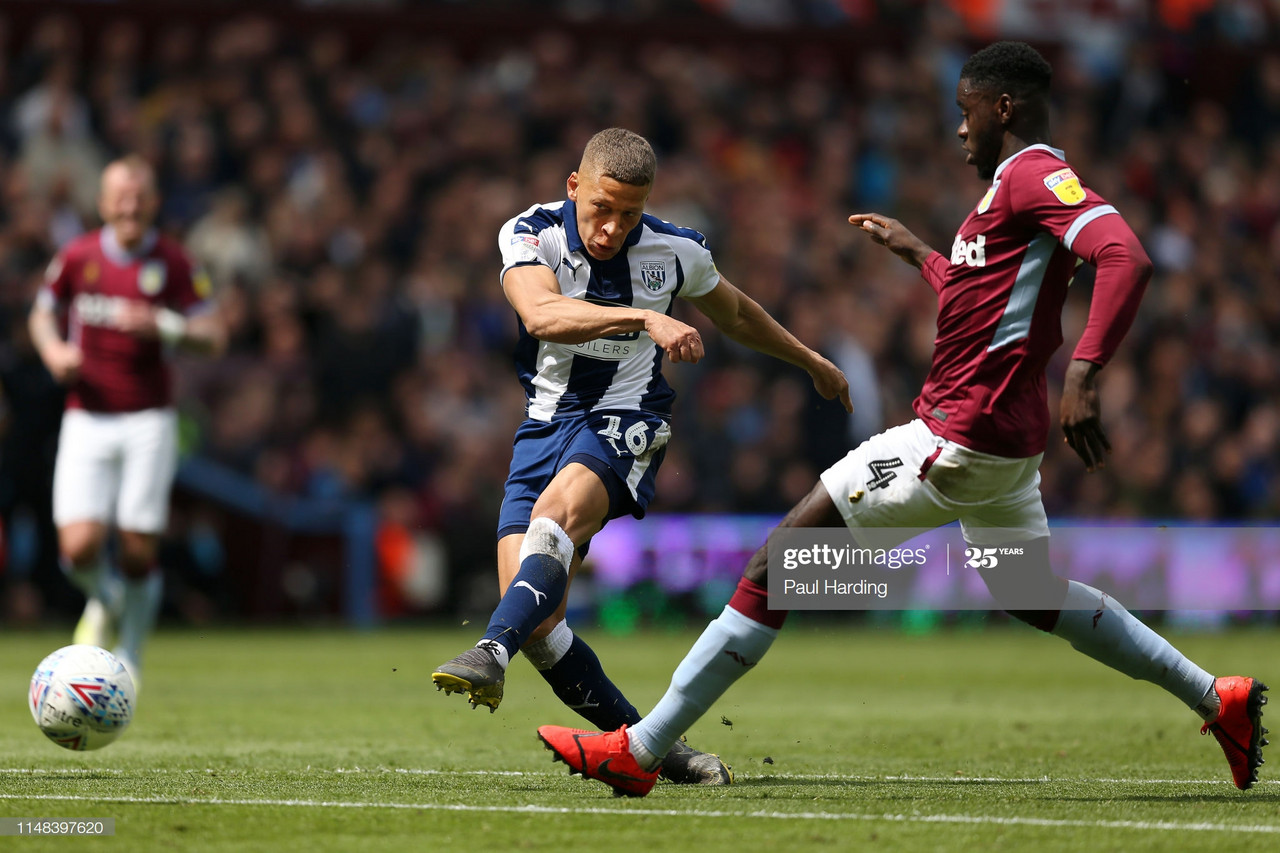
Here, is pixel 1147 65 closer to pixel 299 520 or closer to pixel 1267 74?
pixel 1267 74

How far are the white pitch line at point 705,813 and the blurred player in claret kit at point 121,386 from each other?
12.4 ft

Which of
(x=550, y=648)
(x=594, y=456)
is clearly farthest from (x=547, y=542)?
(x=550, y=648)

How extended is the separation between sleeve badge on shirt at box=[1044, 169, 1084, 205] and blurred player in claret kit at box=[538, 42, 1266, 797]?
1 cm

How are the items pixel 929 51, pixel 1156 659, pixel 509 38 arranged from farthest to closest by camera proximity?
pixel 929 51 < pixel 509 38 < pixel 1156 659

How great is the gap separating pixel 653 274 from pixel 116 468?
4.32 meters

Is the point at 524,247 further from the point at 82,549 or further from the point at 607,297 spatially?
the point at 82,549

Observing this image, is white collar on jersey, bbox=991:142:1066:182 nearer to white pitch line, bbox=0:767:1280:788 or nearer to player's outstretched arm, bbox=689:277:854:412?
player's outstretched arm, bbox=689:277:854:412

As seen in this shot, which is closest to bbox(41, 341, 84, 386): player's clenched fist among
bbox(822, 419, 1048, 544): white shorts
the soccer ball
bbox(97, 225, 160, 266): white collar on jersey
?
bbox(97, 225, 160, 266): white collar on jersey

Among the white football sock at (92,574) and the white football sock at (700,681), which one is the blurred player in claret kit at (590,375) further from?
the white football sock at (92,574)

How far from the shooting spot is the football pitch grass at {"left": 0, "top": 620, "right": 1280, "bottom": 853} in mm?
4867

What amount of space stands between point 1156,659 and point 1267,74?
19.3 metres

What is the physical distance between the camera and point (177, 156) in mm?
16312

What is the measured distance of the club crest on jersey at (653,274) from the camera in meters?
6.43

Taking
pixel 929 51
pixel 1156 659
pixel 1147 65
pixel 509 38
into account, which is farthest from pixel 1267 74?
pixel 1156 659
